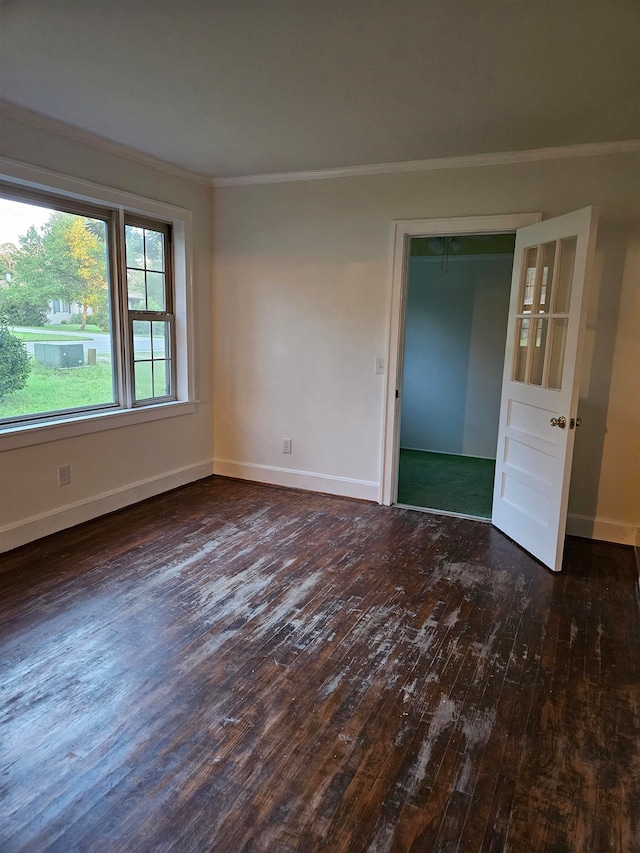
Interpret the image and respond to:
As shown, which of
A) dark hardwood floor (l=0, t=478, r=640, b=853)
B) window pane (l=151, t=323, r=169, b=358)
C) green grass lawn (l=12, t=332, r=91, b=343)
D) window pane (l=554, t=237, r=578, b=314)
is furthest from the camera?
window pane (l=151, t=323, r=169, b=358)

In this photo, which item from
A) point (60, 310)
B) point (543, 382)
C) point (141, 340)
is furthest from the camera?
point (141, 340)

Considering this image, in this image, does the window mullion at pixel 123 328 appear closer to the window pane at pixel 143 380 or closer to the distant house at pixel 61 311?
the window pane at pixel 143 380

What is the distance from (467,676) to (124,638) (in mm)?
1525

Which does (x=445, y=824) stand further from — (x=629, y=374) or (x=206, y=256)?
(x=206, y=256)

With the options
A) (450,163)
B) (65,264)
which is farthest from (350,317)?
(65,264)

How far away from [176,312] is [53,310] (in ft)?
3.73

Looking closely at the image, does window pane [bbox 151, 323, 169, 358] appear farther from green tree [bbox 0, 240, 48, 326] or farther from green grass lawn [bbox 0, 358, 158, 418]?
green tree [bbox 0, 240, 48, 326]

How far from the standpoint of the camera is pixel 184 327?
442 centimetres

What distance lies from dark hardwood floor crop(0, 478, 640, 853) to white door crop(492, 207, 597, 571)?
1.02ft

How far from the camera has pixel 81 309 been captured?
143 inches

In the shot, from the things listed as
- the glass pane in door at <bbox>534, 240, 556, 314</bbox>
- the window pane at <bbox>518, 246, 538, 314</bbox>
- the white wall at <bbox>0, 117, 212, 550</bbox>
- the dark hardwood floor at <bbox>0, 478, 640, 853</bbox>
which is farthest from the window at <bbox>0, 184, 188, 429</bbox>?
the glass pane in door at <bbox>534, 240, 556, 314</bbox>

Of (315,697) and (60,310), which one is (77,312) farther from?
(315,697)

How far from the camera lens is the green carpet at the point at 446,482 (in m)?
4.30

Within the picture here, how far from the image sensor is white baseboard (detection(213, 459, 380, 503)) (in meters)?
4.33
